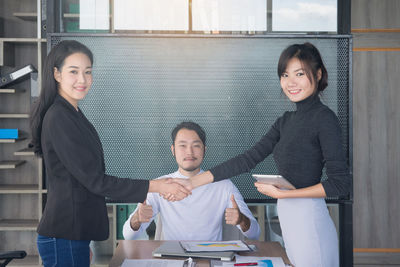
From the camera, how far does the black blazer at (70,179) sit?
156 centimetres

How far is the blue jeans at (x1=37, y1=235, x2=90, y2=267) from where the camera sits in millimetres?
1558

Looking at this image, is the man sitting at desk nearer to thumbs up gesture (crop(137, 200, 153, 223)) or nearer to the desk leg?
thumbs up gesture (crop(137, 200, 153, 223))

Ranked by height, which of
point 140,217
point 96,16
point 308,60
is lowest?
point 140,217

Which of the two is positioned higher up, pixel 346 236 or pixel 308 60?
pixel 308 60

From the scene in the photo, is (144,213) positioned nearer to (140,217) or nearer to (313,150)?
(140,217)

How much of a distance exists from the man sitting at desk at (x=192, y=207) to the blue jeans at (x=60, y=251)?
23.3 inches

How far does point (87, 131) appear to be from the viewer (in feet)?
5.41

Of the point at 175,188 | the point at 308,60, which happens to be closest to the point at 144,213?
the point at 175,188

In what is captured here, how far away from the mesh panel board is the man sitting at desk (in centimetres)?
7

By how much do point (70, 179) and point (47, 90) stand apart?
32cm

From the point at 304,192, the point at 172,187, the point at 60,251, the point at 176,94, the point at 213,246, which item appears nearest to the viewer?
the point at 60,251

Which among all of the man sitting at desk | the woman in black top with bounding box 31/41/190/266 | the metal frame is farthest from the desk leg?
the woman in black top with bounding box 31/41/190/266

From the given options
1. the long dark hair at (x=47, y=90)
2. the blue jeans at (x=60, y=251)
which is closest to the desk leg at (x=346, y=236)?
the blue jeans at (x=60, y=251)

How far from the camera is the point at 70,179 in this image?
62.8 inches
